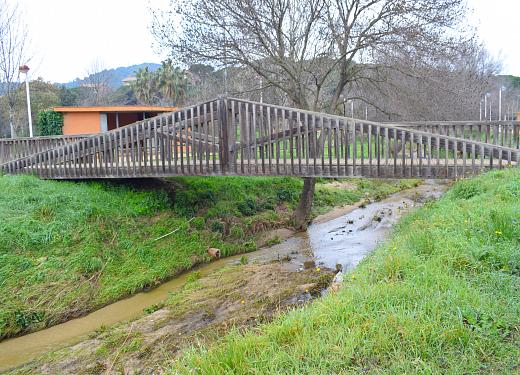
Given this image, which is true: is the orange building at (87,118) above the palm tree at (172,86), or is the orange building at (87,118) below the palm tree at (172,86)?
below

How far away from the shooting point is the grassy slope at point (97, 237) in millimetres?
8961

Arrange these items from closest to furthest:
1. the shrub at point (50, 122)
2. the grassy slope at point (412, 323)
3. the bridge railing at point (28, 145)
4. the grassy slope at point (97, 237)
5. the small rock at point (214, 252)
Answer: the grassy slope at point (412, 323) → the grassy slope at point (97, 237) → the small rock at point (214, 252) → the bridge railing at point (28, 145) → the shrub at point (50, 122)

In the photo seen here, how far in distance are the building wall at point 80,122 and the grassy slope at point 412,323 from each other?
19288 millimetres

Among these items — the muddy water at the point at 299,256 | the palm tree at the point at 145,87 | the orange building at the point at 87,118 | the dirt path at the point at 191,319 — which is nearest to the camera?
the dirt path at the point at 191,319

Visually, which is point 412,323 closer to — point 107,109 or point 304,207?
point 304,207

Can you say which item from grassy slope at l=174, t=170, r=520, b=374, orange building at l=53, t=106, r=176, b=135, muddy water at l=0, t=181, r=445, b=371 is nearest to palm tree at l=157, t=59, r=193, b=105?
orange building at l=53, t=106, r=176, b=135

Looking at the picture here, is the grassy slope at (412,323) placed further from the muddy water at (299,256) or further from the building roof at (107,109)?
the building roof at (107,109)

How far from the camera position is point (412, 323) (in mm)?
4320

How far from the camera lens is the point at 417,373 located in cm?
366

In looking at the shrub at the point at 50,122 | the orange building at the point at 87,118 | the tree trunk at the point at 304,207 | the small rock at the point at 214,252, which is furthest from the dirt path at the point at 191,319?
the shrub at the point at 50,122

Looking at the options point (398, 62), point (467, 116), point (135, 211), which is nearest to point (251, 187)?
point (135, 211)

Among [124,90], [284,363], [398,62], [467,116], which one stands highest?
[124,90]

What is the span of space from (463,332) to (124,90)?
60.3 metres

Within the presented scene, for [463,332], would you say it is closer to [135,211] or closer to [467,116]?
[135,211]
